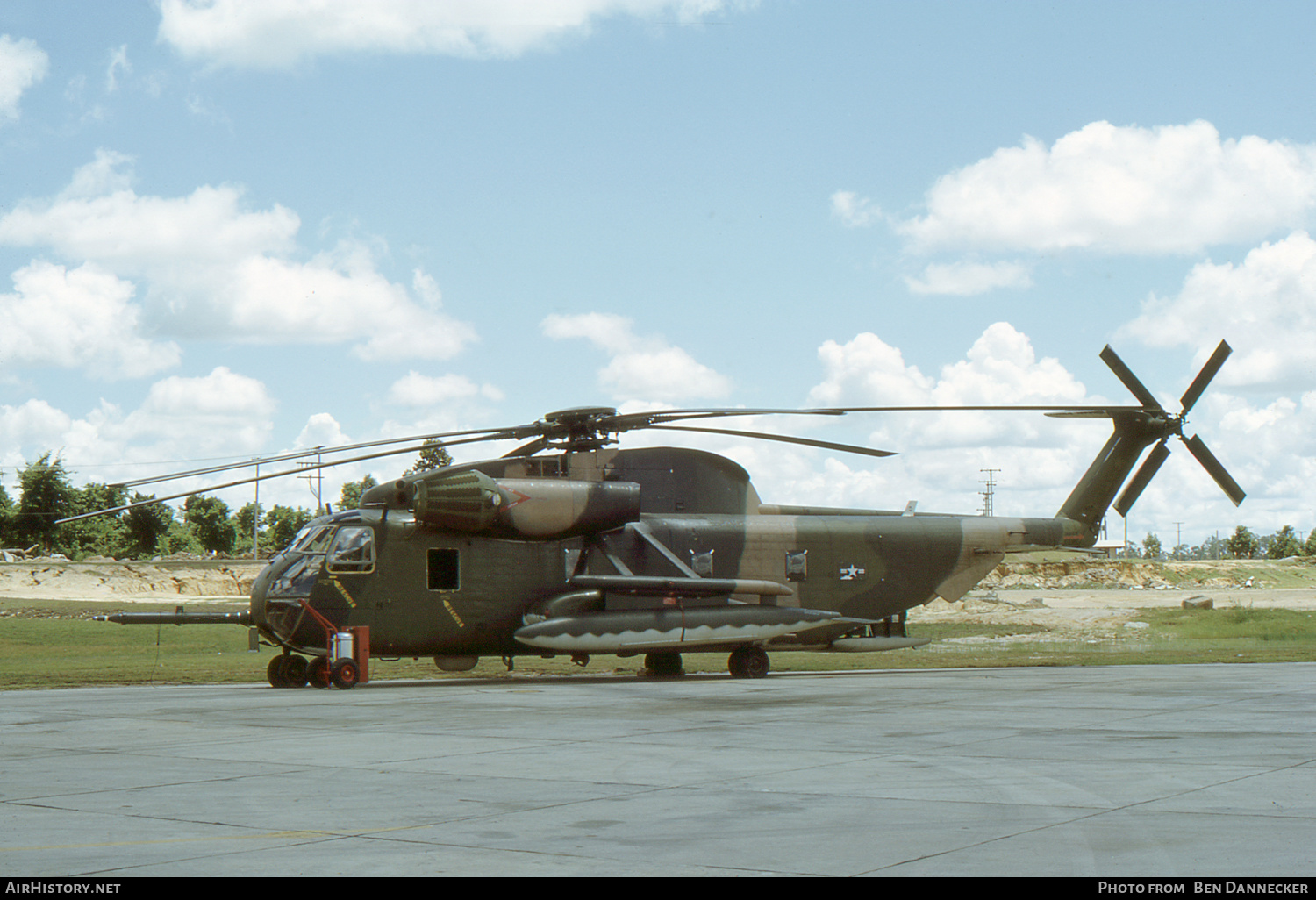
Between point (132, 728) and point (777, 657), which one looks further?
point (777, 657)

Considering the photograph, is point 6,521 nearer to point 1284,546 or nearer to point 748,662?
point 748,662

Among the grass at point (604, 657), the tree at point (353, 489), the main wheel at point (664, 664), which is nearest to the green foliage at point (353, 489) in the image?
the tree at point (353, 489)

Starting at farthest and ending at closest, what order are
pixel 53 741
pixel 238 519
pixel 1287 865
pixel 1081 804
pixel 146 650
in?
1. pixel 238 519
2. pixel 146 650
3. pixel 53 741
4. pixel 1081 804
5. pixel 1287 865

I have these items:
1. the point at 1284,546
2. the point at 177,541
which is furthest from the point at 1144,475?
the point at 1284,546

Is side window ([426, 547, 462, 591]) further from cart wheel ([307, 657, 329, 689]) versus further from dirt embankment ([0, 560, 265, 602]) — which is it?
dirt embankment ([0, 560, 265, 602])

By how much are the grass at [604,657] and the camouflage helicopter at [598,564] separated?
2650 mm

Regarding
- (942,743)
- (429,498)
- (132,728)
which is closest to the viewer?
(942,743)

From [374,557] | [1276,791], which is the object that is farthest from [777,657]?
[1276,791]

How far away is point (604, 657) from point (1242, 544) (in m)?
167

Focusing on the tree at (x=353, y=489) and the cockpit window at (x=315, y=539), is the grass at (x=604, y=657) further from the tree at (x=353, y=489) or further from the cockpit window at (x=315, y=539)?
the tree at (x=353, y=489)

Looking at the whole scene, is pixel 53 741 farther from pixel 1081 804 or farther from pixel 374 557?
pixel 1081 804

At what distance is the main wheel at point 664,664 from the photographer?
→ 2428cm
